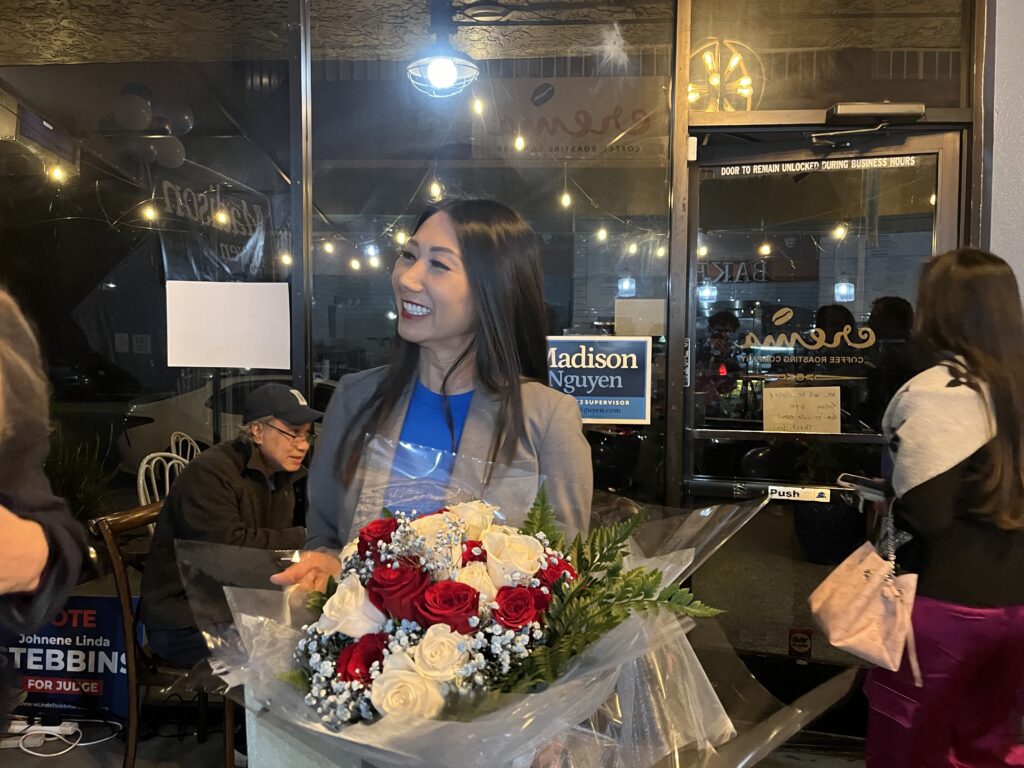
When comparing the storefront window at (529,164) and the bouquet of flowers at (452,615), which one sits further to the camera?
the storefront window at (529,164)

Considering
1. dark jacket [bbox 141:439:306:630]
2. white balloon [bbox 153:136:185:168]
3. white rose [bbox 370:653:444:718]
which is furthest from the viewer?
white balloon [bbox 153:136:185:168]

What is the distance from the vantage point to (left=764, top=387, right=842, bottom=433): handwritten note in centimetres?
286

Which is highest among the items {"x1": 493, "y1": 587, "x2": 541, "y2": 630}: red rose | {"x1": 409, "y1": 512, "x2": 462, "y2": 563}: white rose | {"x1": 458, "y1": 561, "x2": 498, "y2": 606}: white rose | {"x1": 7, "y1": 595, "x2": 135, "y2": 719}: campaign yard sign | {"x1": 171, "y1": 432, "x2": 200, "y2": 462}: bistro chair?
{"x1": 409, "y1": 512, "x2": 462, "y2": 563}: white rose

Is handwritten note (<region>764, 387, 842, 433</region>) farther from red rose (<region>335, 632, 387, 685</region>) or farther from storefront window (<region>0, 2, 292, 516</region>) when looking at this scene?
red rose (<region>335, 632, 387, 685</region>)

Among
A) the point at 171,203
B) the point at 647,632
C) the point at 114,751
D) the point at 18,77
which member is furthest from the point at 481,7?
the point at 114,751

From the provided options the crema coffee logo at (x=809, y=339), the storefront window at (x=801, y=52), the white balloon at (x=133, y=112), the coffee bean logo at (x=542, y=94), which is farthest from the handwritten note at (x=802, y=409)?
the white balloon at (x=133, y=112)

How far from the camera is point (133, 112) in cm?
329

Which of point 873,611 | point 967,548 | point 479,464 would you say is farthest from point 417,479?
point 967,548

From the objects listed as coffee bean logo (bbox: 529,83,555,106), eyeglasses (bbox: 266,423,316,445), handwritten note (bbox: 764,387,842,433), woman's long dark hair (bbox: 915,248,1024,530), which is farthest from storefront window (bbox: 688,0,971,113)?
eyeglasses (bbox: 266,423,316,445)

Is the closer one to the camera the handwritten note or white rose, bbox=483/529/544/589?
white rose, bbox=483/529/544/589

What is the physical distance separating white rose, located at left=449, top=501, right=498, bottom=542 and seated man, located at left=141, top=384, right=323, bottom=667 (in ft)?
4.83

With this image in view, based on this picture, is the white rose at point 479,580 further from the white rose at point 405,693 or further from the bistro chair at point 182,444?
the bistro chair at point 182,444

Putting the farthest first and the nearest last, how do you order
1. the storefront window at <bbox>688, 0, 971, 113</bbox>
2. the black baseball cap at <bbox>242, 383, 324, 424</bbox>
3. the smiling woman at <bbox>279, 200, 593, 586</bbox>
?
the storefront window at <bbox>688, 0, 971, 113</bbox>
the black baseball cap at <bbox>242, 383, 324, 424</bbox>
the smiling woman at <bbox>279, 200, 593, 586</bbox>

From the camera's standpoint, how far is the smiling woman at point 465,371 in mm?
1342
